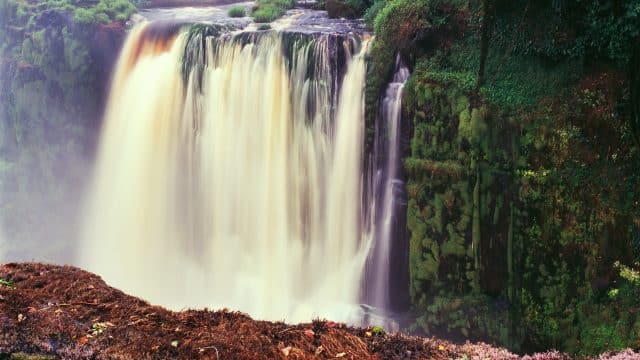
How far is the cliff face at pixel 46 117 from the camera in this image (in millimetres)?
11141

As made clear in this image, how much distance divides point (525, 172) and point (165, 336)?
4.60 meters

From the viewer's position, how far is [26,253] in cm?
1148

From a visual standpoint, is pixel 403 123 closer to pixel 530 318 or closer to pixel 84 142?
pixel 530 318

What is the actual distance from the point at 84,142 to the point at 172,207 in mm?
3091

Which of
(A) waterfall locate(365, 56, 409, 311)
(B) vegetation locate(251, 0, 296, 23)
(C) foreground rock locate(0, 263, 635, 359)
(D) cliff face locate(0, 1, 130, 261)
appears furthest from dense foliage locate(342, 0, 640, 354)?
(D) cliff face locate(0, 1, 130, 261)

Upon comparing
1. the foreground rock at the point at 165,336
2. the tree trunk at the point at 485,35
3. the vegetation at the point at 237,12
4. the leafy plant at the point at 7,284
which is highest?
the vegetation at the point at 237,12

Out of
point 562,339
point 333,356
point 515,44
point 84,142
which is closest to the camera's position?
point 333,356

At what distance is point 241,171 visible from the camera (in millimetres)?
8672

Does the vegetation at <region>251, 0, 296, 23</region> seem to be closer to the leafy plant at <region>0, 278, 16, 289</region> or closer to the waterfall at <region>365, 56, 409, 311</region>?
the waterfall at <region>365, 56, 409, 311</region>

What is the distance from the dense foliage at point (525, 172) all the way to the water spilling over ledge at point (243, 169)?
0.96 m

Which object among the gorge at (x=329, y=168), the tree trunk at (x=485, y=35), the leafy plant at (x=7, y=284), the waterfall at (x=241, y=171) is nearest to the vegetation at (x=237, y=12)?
the gorge at (x=329, y=168)

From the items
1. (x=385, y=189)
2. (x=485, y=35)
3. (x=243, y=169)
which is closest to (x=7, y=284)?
(x=243, y=169)

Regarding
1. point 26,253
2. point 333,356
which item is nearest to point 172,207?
point 26,253

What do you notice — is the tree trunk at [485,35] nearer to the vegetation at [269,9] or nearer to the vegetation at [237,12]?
the vegetation at [269,9]
